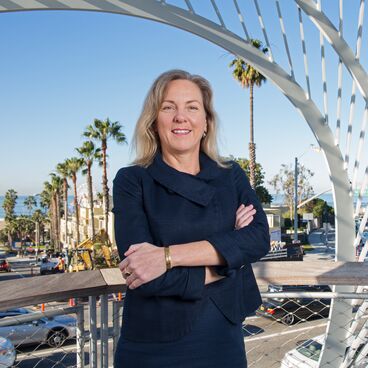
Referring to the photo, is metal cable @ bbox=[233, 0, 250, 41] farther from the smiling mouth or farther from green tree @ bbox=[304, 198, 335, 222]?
green tree @ bbox=[304, 198, 335, 222]

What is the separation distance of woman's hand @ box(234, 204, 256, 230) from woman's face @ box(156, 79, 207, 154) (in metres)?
0.31

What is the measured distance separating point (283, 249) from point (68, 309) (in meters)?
24.4

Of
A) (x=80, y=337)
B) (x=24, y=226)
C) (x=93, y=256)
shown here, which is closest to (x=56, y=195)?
(x=24, y=226)

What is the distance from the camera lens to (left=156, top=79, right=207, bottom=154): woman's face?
1816 millimetres

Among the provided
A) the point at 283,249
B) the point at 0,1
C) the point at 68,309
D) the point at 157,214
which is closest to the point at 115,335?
the point at 68,309

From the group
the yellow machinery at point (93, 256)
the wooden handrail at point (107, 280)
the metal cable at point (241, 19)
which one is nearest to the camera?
the wooden handrail at point (107, 280)

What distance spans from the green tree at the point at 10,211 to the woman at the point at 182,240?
6395 centimetres

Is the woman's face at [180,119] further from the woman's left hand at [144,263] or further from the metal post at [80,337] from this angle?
the metal post at [80,337]

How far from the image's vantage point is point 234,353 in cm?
167

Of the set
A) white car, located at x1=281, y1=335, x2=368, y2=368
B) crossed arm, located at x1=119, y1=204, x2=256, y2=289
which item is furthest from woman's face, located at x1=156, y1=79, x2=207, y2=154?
white car, located at x1=281, y1=335, x2=368, y2=368

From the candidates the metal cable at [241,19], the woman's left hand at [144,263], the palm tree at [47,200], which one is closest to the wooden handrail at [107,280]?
the woman's left hand at [144,263]

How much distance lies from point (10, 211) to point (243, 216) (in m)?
70.6

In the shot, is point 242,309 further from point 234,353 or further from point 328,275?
point 328,275

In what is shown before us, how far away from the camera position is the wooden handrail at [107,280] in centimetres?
198
